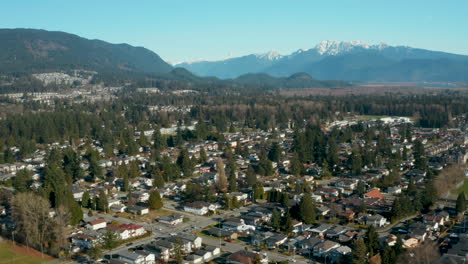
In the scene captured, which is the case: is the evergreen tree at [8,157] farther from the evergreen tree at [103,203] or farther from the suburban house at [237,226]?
the suburban house at [237,226]

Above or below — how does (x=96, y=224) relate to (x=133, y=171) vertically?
below

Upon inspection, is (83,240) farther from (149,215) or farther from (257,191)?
(257,191)

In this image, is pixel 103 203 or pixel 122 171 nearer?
pixel 103 203

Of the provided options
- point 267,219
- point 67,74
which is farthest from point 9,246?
point 67,74

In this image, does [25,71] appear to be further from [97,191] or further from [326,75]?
[326,75]

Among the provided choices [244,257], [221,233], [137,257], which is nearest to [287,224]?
[221,233]

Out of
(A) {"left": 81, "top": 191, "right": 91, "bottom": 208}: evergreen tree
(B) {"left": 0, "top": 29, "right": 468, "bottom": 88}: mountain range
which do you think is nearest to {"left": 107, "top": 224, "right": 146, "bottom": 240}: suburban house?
(A) {"left": 81, "top": 191, "right": 91, "bottom": 208}: evergreen tree

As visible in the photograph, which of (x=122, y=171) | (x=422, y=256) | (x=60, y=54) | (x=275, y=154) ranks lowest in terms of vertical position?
(x=122, y=171)
